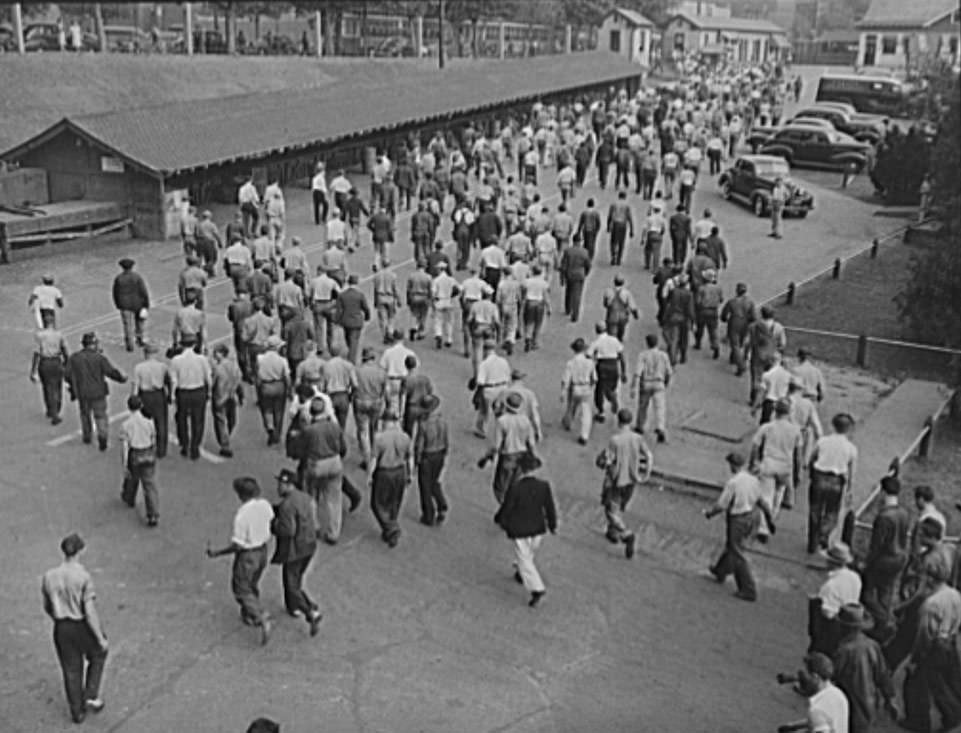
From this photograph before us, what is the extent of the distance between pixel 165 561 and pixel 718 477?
6334mm

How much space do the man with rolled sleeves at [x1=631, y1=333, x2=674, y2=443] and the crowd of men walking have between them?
0.09 ft

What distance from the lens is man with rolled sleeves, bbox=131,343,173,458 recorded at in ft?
41.2

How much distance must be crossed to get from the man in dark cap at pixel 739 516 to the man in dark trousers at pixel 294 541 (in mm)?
3691

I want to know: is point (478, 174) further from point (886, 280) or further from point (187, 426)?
point (187, 426)

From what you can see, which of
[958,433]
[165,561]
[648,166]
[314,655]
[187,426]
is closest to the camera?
[314,655]

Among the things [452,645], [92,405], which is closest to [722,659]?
[452,645]

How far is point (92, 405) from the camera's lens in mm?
13422

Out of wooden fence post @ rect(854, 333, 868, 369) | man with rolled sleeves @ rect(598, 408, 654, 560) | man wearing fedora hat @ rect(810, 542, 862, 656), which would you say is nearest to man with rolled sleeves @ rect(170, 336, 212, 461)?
man with rolled sleeves @ rect(598, 408, 654, 560)

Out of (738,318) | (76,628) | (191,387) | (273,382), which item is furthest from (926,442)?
(76,628)

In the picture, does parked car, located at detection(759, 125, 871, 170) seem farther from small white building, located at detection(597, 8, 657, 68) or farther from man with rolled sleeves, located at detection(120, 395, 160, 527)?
small white building, located at detection(597, 8, 657, 68)

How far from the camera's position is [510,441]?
38.9 feet

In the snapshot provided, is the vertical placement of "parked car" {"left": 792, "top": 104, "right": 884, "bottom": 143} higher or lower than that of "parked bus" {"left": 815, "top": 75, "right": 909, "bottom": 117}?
lower

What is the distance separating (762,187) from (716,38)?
61761 mm

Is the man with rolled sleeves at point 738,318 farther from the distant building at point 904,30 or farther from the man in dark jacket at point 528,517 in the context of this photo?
the distant building at point 904,30
